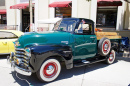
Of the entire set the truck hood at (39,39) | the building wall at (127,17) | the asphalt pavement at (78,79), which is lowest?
the asphalt pavement at (78,79)

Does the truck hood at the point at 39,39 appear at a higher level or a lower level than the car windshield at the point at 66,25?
lower

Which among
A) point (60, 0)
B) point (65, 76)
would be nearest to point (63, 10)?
point (60, 0)

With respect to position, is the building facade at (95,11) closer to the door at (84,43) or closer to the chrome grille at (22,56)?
the door at (84,43)

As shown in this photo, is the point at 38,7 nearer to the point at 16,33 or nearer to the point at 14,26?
the point at 14,26

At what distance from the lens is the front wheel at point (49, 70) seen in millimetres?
3526

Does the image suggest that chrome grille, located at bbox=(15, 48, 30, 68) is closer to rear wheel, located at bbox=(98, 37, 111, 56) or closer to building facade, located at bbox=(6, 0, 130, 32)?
rear wheel, located at bbox=(98, 37, 111, 56)

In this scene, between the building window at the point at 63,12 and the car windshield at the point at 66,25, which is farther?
the building window at the point at 63,12

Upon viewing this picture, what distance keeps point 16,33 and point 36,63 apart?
3963mm

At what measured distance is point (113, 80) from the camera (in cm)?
401

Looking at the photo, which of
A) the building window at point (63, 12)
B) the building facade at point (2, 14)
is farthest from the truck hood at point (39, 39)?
the building facade at point (2, 14)

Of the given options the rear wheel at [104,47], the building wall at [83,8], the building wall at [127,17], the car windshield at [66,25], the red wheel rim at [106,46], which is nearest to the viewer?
the car windshield at [66,25]

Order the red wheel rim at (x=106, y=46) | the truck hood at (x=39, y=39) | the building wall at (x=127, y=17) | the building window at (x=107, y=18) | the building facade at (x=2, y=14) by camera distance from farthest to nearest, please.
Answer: the building facade at (x=2, y=14), the building window at (x=107, y=18), the building wall at (x=127, y=17), the red wheel rim at (x=106, y=46), the truck hood at (x=39, y=39)

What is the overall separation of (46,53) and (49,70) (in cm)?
59

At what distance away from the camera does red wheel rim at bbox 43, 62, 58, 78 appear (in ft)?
12.0
